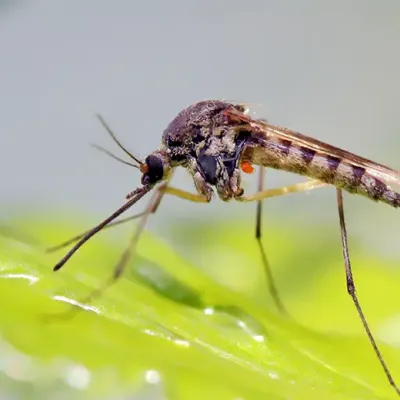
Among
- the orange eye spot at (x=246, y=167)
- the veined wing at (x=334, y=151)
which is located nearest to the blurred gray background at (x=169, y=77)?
the orange eye spot at (x=246, y=167)

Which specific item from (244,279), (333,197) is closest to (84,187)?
(333,197)

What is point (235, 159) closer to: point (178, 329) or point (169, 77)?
point (178, 329)

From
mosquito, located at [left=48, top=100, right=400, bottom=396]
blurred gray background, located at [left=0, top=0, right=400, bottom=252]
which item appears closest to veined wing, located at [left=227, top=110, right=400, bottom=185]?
mosquito, located at [left=48, top=100, right=400, bottom=396]

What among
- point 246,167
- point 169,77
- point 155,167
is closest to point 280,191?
point 246,167

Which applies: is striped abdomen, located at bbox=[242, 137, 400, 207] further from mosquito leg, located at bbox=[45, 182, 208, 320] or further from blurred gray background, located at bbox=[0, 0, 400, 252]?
blurred gray background, located at bbox=[0, 0, 400, 252]

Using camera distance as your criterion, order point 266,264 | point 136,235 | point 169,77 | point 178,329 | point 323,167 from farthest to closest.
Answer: point 169,77, point 266,264, point 323,167, point 136,235, point 178,329

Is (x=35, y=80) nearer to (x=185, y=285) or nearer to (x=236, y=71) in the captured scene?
(x=236, y=71)

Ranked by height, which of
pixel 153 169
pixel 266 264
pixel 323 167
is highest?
pixel 323 167
